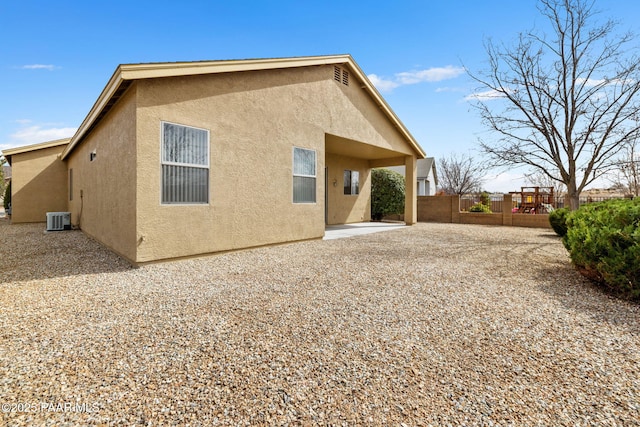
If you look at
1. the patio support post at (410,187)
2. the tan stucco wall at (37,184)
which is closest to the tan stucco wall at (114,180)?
the tan stucco wall at (37,184)

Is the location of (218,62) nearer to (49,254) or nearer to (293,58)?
(293,58)

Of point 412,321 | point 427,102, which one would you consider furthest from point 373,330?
point 427,102

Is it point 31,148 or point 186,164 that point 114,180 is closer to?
point 186,164

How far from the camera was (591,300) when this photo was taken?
4.10 metres

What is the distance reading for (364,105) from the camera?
35.6 feet

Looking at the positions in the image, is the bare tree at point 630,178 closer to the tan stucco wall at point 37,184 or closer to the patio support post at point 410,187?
the patio support post at point 410,187

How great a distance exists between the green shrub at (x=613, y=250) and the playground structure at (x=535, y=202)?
36.9 feet

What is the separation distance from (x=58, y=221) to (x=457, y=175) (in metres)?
33.4

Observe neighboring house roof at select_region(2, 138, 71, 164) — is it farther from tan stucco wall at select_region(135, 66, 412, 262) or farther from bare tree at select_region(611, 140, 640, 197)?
bare tree at select_region(611, 140, 640, 197)

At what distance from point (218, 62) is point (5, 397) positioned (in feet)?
19.9

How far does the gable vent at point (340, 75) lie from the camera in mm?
9602

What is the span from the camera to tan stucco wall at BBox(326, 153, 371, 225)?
1334 cm

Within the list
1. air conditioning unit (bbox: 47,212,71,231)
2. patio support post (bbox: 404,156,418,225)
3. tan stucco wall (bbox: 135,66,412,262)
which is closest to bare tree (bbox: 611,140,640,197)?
patio support post (bbox: 404,156,418,225)

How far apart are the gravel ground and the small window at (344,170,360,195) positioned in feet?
30.1
